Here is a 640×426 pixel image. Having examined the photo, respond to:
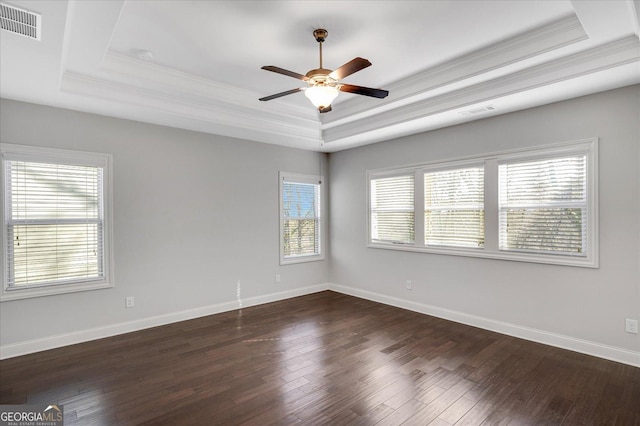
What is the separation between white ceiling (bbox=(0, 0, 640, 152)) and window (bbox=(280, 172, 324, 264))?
1.64 meters

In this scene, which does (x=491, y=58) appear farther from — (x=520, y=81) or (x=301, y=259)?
(x=301, y=259)

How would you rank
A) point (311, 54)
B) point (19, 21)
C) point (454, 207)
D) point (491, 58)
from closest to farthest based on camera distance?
point (19, 21)
point (491, 58)
point (311, 54)
point (454, 207)

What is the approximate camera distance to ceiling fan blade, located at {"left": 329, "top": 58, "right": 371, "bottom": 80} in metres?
2.32

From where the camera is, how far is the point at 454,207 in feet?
14.8

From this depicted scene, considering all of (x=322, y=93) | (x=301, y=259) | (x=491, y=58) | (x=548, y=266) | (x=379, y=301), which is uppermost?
(x=491, y=58)

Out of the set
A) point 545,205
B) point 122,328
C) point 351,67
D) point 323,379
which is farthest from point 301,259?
point 351,67

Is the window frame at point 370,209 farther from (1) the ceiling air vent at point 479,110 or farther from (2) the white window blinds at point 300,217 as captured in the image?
(1) the ceiling air vent at point 479,110

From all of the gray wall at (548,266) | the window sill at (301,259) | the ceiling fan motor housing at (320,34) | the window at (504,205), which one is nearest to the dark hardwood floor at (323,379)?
the gray wall at (548,266)

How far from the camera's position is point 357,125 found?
485cm

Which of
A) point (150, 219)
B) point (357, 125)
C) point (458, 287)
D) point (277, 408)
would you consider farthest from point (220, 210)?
point (458, 287)

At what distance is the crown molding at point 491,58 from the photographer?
8.93 feet

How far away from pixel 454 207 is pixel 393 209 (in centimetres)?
104

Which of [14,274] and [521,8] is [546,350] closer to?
[521,8]

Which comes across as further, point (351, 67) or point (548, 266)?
point (548, 266)
